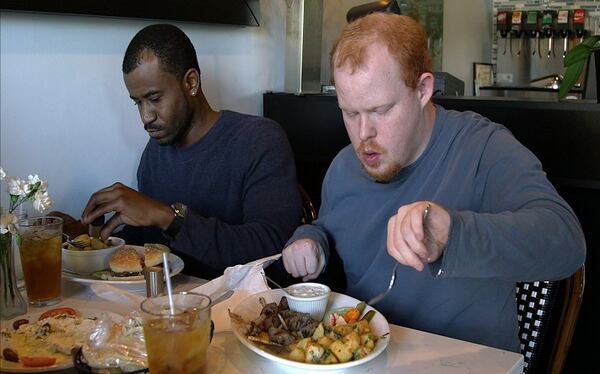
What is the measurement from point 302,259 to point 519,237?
483 mm

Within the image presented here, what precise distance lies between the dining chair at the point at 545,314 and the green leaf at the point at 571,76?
35.1 inches

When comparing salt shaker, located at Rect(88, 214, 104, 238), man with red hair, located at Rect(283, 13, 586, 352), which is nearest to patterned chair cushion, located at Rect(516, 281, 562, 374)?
man with red hair, located at Rect(283, 13, 586, 352)

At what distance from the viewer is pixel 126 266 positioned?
1518 mm

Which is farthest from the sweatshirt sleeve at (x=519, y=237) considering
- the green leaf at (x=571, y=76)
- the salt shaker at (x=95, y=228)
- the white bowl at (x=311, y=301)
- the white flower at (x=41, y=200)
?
the green leaf at (x=571, y=76)

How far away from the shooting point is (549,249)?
45.6 inches

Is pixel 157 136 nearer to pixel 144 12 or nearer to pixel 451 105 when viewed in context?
pixel 144 12

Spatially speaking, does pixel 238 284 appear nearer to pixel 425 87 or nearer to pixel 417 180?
pixel 417 180

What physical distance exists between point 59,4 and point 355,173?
874 millimetres

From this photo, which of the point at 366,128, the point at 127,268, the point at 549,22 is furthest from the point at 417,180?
the point at 549,22

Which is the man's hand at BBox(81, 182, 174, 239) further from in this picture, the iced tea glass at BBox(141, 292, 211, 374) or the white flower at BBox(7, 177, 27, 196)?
the iced tea glass at BBox(141, 292, 211, 374)

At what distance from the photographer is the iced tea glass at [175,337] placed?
→ 99 centimetres

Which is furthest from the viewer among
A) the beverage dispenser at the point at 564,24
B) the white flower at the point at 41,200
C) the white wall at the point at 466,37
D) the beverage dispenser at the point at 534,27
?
the beverage dispenser at the point at 534,27

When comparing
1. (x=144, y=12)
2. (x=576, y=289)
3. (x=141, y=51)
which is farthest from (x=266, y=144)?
(x=576, y=289)

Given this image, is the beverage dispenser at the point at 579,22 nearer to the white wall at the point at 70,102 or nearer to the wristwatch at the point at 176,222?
the white wall at the point at 70,102
